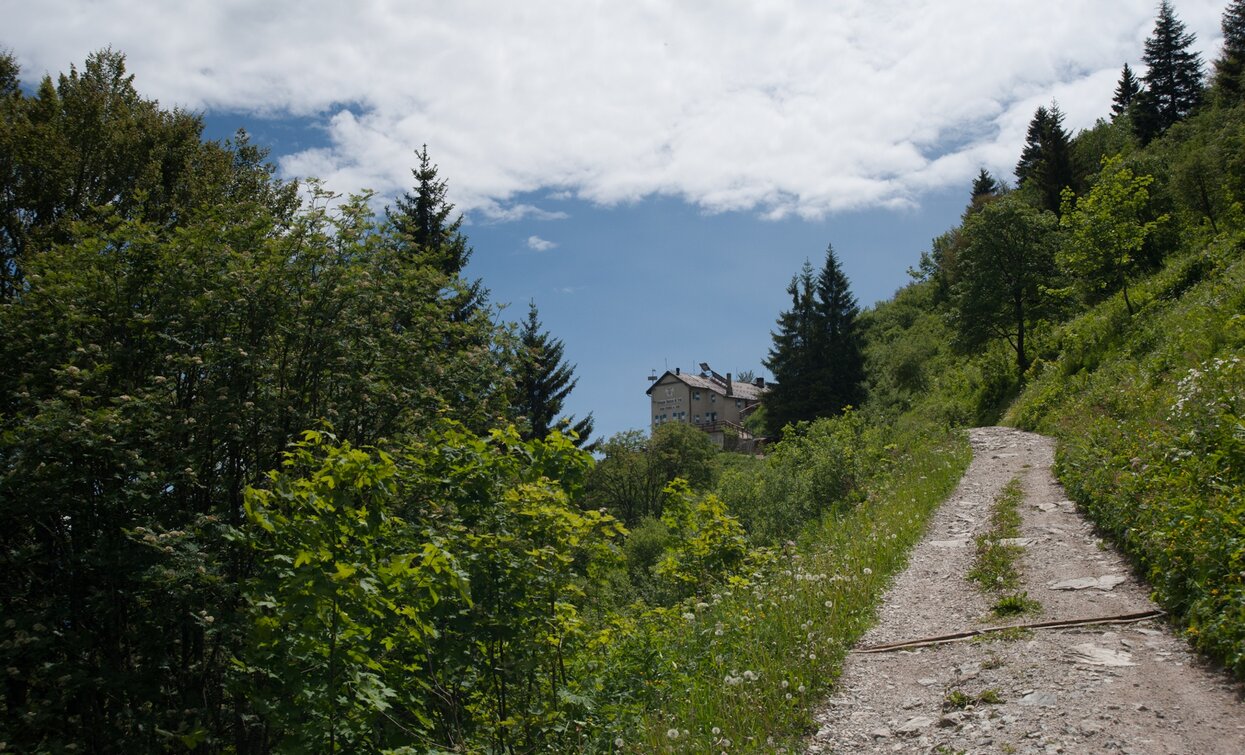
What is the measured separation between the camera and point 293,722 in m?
4.25

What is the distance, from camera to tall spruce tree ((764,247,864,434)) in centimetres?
4334

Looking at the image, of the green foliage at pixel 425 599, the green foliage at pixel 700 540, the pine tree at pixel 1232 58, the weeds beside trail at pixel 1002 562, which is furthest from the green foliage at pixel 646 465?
the green foliage at pixel 425 599

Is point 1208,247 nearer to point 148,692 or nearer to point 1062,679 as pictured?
point 1062,679

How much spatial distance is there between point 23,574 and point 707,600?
8992mm

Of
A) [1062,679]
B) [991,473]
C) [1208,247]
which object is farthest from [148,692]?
[1208,247]

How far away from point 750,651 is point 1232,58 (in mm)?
54969

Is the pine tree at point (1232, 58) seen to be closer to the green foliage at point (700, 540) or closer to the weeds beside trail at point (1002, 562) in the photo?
the weeds beside trail at point (1002, 562)

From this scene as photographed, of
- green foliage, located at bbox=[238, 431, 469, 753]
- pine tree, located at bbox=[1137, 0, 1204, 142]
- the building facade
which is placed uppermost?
pine tree, located at bbox=[1137, 0, 1204, 142]

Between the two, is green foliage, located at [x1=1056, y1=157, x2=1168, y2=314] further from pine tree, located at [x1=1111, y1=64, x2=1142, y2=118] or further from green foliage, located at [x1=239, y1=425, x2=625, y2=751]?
pine tree, located at [x1=1111, y1=64, x2=1142, y2=118]

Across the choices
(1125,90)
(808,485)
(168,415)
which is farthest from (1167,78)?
(168,415)

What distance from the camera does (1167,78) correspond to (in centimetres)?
5694

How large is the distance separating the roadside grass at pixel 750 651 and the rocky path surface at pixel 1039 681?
25 cm

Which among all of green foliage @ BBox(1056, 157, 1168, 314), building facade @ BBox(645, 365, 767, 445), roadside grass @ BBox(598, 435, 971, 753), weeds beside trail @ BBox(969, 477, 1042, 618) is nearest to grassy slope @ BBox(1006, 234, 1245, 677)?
weeds beside trail @ BBox(969, 477, 1042, 618)

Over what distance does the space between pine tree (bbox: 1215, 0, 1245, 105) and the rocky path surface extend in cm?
4553
